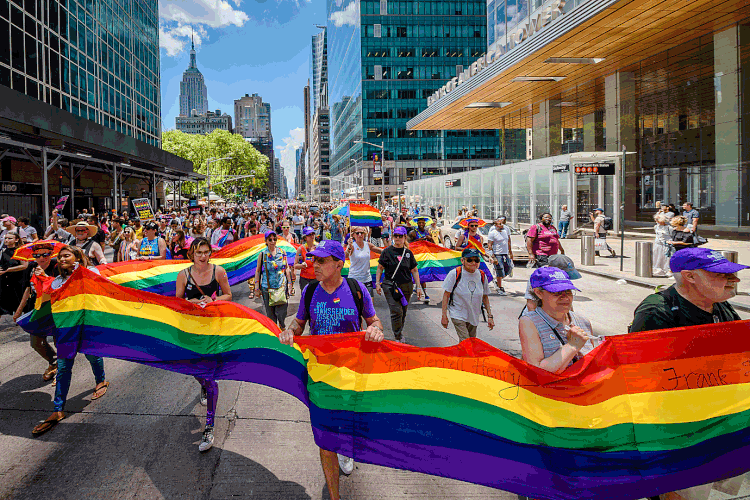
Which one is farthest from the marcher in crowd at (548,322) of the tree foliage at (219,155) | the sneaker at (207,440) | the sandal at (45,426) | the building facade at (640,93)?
the tree foliage at (219,155)

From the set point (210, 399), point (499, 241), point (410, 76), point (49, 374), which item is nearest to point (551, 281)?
point (210, 399)

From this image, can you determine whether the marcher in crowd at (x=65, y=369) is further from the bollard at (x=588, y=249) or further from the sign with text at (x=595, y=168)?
the sign with text at (x=595, y=168)

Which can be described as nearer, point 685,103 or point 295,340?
point 295,340

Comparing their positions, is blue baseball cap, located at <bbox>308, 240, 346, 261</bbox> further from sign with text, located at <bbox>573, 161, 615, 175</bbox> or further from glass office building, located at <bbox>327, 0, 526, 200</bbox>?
glass office building, located at <bbox>327, 0, 526, 200</bbox>

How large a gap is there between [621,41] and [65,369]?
28372 mm

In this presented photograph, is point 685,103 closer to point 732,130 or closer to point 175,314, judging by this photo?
point 732,130

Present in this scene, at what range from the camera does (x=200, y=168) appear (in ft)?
287

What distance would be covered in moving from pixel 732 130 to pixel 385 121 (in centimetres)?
8217

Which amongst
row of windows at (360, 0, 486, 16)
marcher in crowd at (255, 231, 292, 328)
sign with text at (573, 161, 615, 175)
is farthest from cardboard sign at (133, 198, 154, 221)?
row of windows at (360, 0, 486, 16)

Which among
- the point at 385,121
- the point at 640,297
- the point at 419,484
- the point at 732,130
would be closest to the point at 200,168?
the point at 385,121

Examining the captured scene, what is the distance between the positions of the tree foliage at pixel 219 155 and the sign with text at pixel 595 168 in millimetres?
63005

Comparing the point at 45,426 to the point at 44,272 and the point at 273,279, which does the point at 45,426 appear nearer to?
the point at 44,272

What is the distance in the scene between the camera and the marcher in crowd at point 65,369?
17.3 ft

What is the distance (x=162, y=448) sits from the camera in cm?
480
